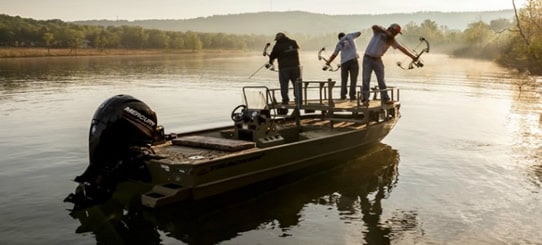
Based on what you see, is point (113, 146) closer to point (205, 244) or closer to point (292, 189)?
point (205, 244)

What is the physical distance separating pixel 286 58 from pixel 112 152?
303 inches

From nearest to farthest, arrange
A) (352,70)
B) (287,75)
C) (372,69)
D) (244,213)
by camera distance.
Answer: (244,213) → (287,75) → (372,69) → (352,70)

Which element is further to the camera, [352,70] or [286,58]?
[352,70]

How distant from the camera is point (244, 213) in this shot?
35.9 feet

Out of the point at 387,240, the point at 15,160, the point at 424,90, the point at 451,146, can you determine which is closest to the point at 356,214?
the point at 387,240

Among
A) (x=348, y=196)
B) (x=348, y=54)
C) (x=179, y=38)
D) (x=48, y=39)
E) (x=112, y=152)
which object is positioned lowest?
(x=348, y=196)

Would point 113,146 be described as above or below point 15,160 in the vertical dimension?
above

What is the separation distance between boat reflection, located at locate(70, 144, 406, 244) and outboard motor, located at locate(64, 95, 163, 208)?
530 millimetres

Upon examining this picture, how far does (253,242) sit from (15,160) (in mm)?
9786

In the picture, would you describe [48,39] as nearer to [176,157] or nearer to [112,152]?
[112,152]

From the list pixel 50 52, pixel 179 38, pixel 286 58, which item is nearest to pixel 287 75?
pixel 286 58

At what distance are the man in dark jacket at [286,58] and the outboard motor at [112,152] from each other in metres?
6.61

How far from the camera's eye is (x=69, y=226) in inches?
396

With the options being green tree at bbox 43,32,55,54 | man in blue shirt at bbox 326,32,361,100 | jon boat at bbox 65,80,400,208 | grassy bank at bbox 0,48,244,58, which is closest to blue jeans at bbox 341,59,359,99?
man in blue shirt at bbox 326,32,361,100
